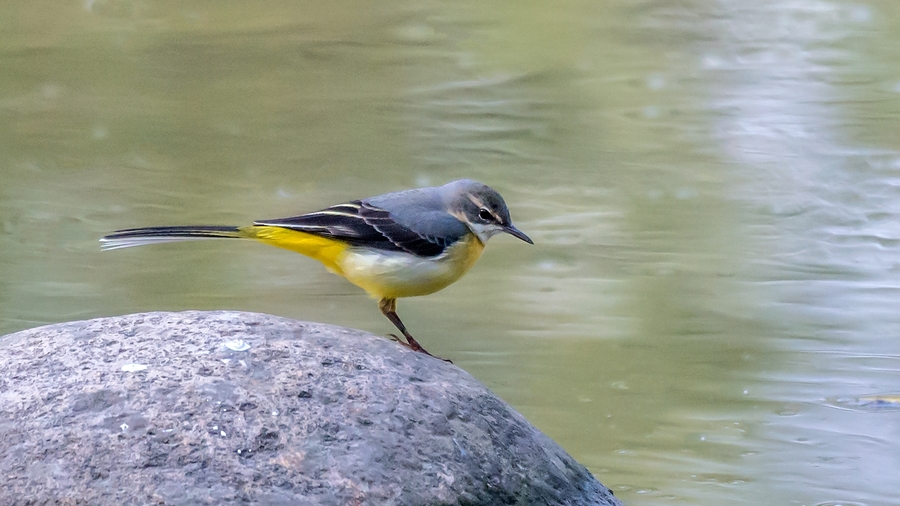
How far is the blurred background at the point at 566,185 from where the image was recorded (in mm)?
8133

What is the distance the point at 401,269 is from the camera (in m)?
5.71

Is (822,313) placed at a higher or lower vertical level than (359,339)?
lower

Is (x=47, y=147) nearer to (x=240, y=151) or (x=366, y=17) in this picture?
(x=240, y=151)

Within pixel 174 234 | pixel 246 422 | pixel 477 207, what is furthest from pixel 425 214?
pixel 246 422

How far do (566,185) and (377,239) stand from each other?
Answer: 6.26 m

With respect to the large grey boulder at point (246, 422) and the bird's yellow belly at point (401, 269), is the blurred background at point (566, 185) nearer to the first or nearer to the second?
the bird's yellow belly at point (401, 269)

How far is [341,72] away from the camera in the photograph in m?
14.5

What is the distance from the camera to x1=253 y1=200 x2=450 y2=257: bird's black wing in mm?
5758

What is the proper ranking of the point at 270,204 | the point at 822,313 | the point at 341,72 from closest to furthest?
the point at 822,313 < the point at 270,204 < the point at 341,72

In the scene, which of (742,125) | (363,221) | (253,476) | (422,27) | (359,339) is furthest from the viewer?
(422,27)

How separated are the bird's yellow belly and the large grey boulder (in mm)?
614

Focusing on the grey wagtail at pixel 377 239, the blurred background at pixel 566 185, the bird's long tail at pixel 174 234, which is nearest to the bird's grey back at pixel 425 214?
the grey wagtail at pixel 377 239

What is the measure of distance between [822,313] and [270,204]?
505 centimetres

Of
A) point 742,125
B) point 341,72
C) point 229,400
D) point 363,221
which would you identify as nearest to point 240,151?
point 341,72
